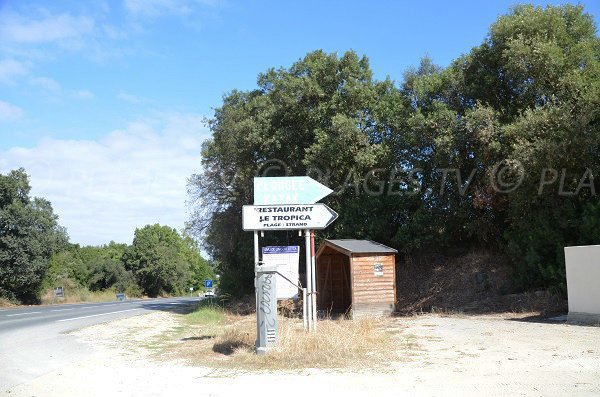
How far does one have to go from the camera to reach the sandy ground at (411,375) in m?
7.96

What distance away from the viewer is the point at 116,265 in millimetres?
73312

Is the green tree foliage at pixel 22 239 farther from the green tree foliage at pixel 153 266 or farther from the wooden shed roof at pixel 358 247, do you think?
the green tree foliage at pixel 153 266

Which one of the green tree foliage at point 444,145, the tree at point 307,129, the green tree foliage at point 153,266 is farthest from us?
the green tree foliage at point 153,266

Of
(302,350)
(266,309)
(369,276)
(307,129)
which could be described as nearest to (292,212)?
(266,309)

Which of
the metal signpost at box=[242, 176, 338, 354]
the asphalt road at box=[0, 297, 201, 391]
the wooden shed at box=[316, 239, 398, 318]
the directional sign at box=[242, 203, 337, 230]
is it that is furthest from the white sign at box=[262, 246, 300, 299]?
the wooden shed at box=[316, 239, 398, 318]

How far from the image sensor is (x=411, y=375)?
8.94 metres

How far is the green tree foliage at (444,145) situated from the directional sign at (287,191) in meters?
9.69

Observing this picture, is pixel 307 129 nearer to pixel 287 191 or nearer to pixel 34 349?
pixel 287 191

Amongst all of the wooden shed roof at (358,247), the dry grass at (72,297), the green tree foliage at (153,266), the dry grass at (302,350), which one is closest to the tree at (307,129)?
the wooden shed roof at (358,247)

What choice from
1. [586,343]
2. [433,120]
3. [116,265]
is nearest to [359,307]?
[433,120]

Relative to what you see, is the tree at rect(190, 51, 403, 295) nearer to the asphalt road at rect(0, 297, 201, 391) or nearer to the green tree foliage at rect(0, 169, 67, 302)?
the asphalt road at rect(0, 297, 201, 391)

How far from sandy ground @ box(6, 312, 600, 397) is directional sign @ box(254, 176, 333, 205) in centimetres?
410

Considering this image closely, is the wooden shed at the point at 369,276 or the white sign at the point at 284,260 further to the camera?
the wooden shed at the point at 369,276

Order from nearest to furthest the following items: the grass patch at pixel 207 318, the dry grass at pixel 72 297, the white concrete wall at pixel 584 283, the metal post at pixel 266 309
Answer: the metal post at pixel 266 309 < the white concrete wall at pixel 584 283 < the grass patch at pixel 207 318 < the dry grass at pixel 72 297
